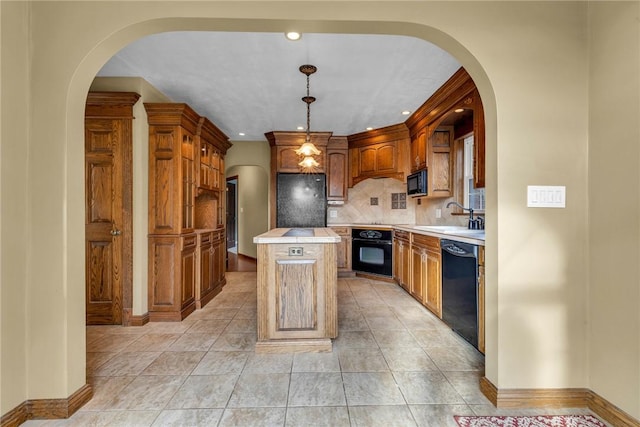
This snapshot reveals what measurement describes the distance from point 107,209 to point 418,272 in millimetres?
3361

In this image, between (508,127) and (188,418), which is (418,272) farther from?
(188,418)

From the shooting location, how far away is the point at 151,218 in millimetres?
3125

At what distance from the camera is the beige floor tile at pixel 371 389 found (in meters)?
1.75

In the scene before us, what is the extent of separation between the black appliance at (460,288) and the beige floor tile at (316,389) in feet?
3.79

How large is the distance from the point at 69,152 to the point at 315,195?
3.75 meters

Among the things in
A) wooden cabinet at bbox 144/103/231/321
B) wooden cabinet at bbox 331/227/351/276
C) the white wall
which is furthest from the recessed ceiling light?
wooden cabinet at bbox 331/227/351/276

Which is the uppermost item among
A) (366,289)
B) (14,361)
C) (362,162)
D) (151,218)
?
(362,162)

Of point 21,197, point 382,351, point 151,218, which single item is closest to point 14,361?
point 21,197

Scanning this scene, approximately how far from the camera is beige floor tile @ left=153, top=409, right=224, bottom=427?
1566 millimetres

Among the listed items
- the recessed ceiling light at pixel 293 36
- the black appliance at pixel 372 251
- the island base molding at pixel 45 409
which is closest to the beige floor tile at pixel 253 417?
the island base molding at pixel 45 409

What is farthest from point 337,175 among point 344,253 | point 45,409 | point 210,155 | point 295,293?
point 45,409

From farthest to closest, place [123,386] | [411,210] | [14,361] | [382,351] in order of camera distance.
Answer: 1. [411,210]
2. [382,351]
3. [123,386]
4. [14,361]

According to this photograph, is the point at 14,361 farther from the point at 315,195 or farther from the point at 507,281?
the point at 315,195

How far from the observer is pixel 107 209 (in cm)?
297
